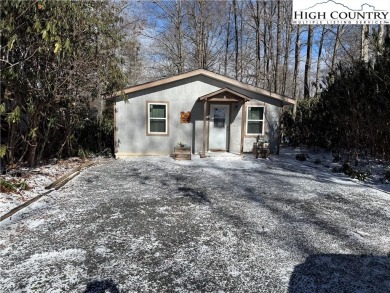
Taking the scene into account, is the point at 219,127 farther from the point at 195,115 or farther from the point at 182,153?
the point at 182,153

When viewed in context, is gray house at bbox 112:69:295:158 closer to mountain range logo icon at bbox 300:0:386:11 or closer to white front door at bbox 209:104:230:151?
white front door at bbox 209:104:230:151

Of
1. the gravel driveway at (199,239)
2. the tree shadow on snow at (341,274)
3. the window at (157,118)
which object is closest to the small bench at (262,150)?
the window at (157,118)

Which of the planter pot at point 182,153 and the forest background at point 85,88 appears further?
the planter pot at point 182,153

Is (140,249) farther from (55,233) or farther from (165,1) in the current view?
(165,1)

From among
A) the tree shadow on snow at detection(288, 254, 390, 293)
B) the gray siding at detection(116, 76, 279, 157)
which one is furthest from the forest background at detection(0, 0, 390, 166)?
the tree shadow on snow at detection(288, 254, 390, 293)

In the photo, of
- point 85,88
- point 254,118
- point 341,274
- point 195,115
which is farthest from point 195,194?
point 254,118

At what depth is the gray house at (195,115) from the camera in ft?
33.9

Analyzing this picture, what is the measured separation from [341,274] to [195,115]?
8.15 m

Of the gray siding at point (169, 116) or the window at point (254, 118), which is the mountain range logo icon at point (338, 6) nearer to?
the gray siding at point (169, 116)

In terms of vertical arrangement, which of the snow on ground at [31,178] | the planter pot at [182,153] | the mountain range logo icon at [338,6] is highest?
the mountain range logo icon at [338,6]

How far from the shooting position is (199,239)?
3.78 m

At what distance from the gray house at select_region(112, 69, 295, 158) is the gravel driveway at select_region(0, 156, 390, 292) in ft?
13.0

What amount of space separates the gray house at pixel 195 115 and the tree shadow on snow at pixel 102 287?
303 inches

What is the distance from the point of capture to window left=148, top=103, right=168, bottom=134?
10.5 metres
